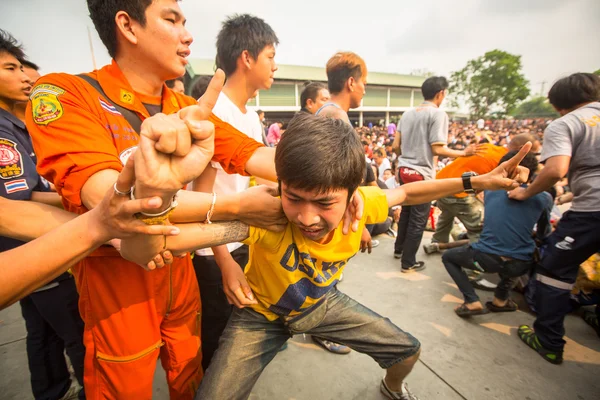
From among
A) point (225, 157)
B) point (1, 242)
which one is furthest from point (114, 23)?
point (1, 242)

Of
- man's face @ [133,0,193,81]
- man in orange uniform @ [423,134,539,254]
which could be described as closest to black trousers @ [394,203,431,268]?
man in orange uniform @ [423,134,539,254]

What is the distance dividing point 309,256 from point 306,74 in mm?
27203

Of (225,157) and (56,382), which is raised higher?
(225,157)

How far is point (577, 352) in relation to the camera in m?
2.29

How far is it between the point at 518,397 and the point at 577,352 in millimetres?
881

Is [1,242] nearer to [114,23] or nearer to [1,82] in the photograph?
[1,82]

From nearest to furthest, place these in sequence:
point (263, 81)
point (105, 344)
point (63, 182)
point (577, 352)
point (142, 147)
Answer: point (142, 147), point (63, 182), point (105, 344), point (263, 81), point (577, 352)

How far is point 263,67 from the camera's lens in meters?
2.00

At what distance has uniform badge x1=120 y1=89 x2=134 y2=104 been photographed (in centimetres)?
124

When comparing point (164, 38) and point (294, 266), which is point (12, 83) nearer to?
point (164, 38)

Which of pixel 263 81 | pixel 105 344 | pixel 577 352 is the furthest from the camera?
pixel 577 352

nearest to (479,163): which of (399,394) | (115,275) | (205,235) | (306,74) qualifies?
(399,394)

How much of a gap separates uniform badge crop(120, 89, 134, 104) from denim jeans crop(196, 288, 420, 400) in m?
1.27

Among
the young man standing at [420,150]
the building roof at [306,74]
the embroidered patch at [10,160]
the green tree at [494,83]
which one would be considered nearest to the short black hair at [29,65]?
the embroidered patch at [10,160]
